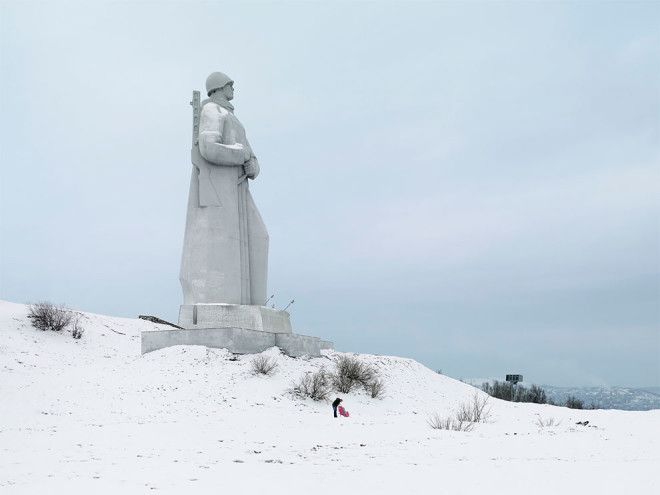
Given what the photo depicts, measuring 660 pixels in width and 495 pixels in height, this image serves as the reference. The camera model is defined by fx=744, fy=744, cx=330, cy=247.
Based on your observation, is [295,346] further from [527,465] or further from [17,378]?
[527,465]

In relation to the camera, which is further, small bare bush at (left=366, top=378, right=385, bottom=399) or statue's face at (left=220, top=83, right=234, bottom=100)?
statue's face at (left=220, top=83, right=234, bottom=100)

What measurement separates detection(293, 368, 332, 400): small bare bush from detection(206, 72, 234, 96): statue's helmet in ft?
21.9

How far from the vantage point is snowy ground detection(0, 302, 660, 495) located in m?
6.75

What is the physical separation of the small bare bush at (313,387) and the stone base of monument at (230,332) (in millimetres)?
1414

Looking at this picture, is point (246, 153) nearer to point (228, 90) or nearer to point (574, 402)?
point (228, 90)

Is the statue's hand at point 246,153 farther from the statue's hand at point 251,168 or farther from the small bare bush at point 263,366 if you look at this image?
the small bare bush at point 263,366

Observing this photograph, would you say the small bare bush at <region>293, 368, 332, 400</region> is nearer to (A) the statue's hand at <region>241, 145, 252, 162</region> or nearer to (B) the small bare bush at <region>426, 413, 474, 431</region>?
(B) the small bare bush at <region>426, 413, 474, 431</region>

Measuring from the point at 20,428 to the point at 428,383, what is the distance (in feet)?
32.3

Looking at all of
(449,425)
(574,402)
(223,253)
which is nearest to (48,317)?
(223,253)

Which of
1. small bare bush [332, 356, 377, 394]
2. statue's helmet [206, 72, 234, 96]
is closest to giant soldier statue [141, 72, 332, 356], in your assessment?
statue's helmet [206, 72, 234, 96]

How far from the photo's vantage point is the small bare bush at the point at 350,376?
14506mm

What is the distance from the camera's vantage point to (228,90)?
16.4m

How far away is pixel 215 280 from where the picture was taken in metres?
15.2

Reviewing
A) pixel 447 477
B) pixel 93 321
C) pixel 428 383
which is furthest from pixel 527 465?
pixel 93 321
